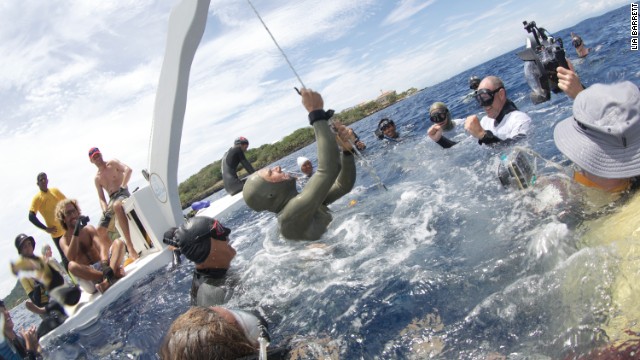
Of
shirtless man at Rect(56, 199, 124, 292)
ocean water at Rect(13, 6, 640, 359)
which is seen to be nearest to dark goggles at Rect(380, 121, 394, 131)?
ocean water at Rect(13, 6, 640, 359)

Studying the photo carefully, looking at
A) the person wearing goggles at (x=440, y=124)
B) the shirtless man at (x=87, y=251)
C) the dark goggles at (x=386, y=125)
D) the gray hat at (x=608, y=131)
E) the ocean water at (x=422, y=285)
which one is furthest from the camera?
the dark goggles at (x=386, y=125)

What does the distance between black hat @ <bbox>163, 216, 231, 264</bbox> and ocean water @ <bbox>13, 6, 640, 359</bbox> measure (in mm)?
532

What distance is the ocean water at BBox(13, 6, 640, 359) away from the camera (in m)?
2.08

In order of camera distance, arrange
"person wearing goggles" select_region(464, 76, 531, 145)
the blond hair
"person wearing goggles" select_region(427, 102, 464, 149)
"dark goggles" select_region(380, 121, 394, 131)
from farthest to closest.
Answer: "dark goggles" select_region(380, 121, 394, 131), "person wearing goggles" select_region(427, 102, 464, 149), "person wearing goggles" select_region(464, 76, 531, 145), the blond hair

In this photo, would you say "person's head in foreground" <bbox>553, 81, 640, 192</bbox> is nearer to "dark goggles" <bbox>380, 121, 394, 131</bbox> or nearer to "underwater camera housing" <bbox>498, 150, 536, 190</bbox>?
"underwater camera housing" <bbox>498, 150, 536, 190</bbox>

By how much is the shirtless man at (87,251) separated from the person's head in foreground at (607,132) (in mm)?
6890

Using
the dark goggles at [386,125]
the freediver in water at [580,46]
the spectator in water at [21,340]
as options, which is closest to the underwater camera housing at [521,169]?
the spectator in water at [21,340]

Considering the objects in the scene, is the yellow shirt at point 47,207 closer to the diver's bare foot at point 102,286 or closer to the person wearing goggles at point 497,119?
the diver's bare foot at point 102,286

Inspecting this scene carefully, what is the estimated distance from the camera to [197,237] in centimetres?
329

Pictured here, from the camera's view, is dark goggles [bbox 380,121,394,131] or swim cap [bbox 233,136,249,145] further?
dark goggles [bbox 380,121,394,131]

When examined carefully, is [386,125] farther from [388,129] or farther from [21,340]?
[21,340]

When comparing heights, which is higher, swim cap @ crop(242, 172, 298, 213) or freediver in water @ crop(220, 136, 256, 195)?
freediver in water @ crop(220, 136, 256, 195)

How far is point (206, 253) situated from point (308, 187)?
3.61ft

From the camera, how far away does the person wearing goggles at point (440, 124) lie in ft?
18.2
